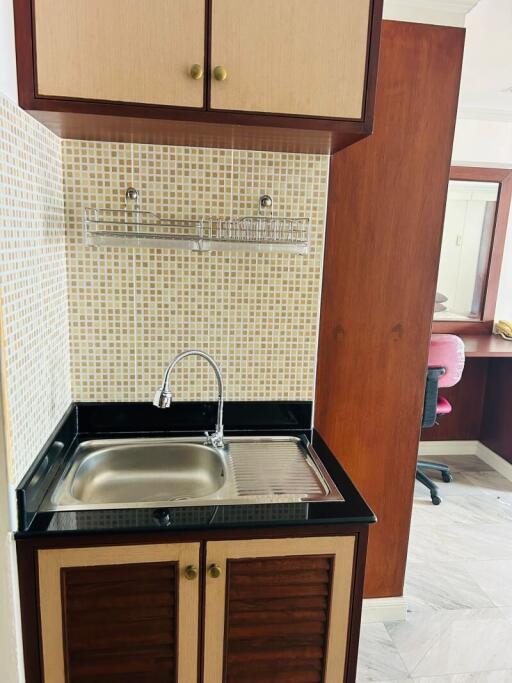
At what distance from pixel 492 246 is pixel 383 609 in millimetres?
2623

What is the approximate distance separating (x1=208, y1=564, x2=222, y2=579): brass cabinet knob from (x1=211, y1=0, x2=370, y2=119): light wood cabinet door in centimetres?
117

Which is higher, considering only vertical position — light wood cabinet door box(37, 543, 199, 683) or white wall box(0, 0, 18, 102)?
white wall box(0, 0, 18, 102)

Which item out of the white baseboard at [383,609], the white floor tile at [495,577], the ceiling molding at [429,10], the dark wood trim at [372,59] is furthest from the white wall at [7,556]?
the white floor tile at [495,577]

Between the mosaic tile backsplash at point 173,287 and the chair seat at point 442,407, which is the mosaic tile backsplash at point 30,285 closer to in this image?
the mosaic tile backsplash at point 173,287

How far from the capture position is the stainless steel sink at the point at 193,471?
1499mm

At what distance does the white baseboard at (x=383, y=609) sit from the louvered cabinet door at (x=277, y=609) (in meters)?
0.83

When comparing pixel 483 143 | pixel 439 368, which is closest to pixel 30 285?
pixel 439 368

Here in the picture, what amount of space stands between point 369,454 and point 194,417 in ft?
2.41

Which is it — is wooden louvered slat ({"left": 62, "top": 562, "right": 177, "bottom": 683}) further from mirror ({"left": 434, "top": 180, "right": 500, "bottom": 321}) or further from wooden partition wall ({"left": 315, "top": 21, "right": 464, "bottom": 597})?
mirror ({"left": 434, "top": 180, "right": 500, "bottom": 321})

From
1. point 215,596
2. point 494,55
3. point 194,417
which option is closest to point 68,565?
→ point 215,596

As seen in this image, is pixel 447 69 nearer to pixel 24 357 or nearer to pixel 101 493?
pixel 24 357

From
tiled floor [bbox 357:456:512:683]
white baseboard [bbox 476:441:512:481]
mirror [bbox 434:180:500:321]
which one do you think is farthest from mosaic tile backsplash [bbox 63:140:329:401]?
white baseboard [bbox 476:441:512:481]

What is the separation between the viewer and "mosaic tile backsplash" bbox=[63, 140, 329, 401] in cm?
166

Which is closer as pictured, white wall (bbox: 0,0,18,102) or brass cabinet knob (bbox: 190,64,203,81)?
white wall (bbox: 0,0,18,102)
